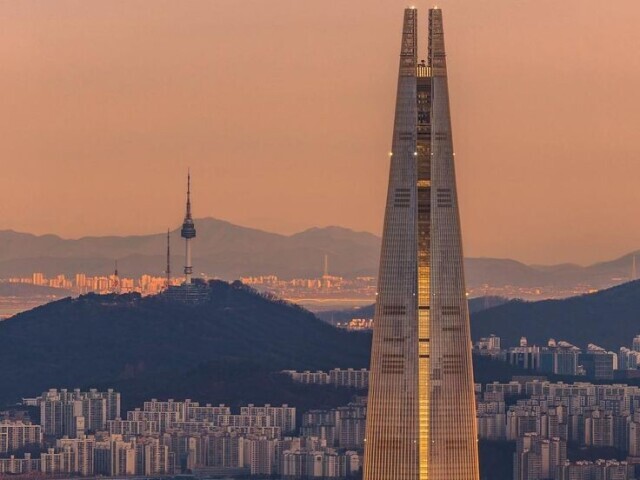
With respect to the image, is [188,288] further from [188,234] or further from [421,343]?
[421,343]

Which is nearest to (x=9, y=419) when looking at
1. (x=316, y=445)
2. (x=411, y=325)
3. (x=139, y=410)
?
(x=139, y=410)

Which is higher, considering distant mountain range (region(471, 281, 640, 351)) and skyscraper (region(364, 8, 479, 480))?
distant mountain range (region(471, 281, 640, 351))

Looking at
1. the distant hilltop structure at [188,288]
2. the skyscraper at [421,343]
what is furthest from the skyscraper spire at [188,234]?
the skyscraper at [421,343]

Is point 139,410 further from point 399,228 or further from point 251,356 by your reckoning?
point 399,228

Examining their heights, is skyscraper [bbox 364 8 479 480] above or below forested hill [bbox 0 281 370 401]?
below

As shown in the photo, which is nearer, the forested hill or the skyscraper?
the skyscraper

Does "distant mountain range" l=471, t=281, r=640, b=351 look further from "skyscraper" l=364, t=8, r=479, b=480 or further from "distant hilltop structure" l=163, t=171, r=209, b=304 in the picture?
"skyscraper" l=364, t=8, r=479, b=480

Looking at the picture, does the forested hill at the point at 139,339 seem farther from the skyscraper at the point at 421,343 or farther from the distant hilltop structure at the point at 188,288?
the skyscraper at the point at 421,343

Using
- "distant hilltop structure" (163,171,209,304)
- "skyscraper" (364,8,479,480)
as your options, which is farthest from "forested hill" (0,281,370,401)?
"skyscraper" (364,8,479,480)

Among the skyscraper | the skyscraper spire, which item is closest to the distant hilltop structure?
the skyscraper spire
